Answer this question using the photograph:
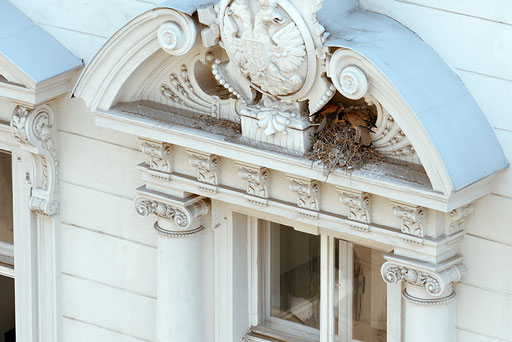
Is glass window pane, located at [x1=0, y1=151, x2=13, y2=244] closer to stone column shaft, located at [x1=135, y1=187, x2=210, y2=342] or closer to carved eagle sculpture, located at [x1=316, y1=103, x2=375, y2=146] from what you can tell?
stone column shaft, located at [x1=135, y1=187, x2=210, y2=342]

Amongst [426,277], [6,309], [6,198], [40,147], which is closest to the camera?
[426,277]

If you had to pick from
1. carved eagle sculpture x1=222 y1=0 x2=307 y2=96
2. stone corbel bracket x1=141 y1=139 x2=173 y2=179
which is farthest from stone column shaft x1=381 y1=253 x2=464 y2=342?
stone corbel bracket x1=141 y1=139 x2=173 y2=179

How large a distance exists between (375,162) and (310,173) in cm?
34

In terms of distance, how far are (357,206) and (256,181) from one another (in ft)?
2.05

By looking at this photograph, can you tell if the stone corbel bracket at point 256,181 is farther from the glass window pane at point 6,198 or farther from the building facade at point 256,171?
the glass window pane at point 6,198

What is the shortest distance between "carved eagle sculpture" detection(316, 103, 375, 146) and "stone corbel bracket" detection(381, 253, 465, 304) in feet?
1.99

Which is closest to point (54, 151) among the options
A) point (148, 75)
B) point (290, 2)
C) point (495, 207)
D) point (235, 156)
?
point (148, 75)

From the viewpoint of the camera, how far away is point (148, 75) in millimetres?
7359

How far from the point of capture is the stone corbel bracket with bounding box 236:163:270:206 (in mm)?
7082

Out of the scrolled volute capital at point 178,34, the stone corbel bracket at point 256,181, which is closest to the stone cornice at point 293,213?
the stone corbel bracket at point 256,181

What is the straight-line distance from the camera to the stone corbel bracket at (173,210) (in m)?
7.54

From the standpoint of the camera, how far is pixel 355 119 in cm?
668

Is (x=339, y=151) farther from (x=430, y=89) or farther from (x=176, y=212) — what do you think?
(x=176, y=212)

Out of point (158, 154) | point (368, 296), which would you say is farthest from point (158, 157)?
point (368, 296)
